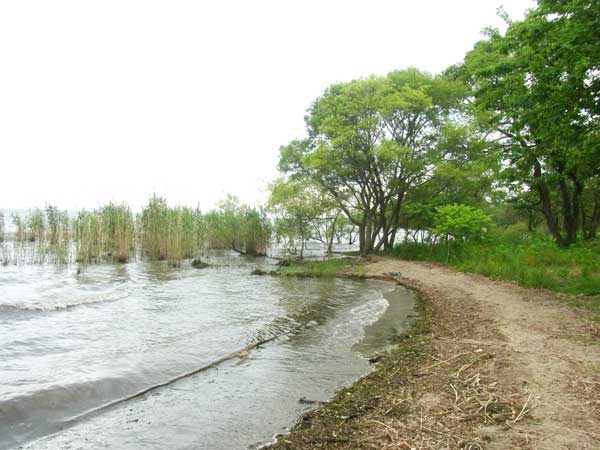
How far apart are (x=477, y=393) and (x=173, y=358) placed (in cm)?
414

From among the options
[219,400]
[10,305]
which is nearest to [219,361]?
[219,400]

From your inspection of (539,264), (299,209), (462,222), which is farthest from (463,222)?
(299,209)

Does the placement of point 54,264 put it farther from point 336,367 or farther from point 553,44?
point 553,44

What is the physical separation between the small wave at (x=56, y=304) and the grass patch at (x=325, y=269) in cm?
760

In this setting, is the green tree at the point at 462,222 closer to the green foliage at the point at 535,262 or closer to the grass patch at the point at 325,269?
the green foliage at the point at 535,262

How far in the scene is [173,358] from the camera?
630 centimetres

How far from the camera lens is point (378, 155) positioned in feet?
64.8

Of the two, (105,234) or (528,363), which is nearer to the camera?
(528,363)

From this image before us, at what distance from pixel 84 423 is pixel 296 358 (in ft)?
9.70

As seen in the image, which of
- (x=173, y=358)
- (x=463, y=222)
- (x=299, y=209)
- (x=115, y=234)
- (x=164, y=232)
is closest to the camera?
(x=173, y=358)

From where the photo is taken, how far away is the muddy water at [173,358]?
408 cm

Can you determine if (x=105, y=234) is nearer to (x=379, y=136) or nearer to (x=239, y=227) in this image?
(x=239, y=227)

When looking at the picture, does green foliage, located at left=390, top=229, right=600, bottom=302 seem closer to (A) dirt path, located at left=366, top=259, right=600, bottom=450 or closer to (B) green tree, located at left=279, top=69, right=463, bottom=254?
(A) dirt path, located at left=366, top=259, right=600, bottom=450

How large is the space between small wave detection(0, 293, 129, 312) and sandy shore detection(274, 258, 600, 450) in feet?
25.7
